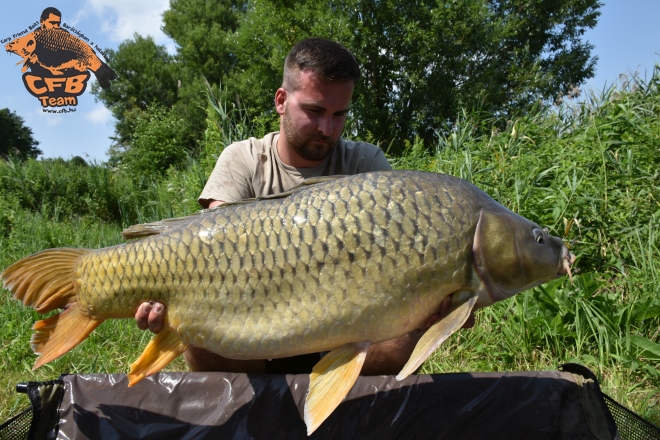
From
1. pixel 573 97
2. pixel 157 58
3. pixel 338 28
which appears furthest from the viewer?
pixel 157 58

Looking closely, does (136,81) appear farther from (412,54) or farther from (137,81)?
(412,54)

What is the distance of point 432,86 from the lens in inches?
427

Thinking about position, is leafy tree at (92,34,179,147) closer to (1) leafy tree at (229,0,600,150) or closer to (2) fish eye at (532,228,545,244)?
(1) leafy tree at (229,0,600,150)

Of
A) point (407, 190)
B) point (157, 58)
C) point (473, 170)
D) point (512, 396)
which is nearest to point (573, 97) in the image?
point (473, 170)

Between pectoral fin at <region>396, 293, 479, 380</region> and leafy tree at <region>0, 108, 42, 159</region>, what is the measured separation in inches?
1287

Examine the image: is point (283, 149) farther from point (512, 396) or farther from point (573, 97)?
point (573, 97)

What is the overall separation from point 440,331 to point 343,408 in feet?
1.99

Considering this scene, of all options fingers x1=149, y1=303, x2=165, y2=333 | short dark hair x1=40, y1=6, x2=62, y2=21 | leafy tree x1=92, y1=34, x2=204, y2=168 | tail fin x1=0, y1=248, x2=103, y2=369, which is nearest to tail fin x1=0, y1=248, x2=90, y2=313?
tail fin x1=0, y1=248, x2=103, y2=369

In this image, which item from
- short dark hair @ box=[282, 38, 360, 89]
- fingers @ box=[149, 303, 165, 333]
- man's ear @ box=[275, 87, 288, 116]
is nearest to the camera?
fingers @ box=[149, 303, 165, 333]

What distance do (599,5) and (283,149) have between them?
1474 centimetres

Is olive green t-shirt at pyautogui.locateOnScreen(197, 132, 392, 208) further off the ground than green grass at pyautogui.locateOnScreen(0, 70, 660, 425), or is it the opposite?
olive green t-shirt at pyautogui.locateOnScreen(197, 132, 392, 208)

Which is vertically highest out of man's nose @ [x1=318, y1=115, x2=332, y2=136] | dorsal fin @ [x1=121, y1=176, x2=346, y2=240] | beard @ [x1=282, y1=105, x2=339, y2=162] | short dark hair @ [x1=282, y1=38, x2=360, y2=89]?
short dark hair @ [x1=282, y1=38, x2=360, y2=89]

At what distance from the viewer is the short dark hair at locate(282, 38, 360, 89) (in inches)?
70.2

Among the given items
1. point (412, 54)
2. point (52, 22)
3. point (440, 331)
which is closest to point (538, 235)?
point (440, 331)
